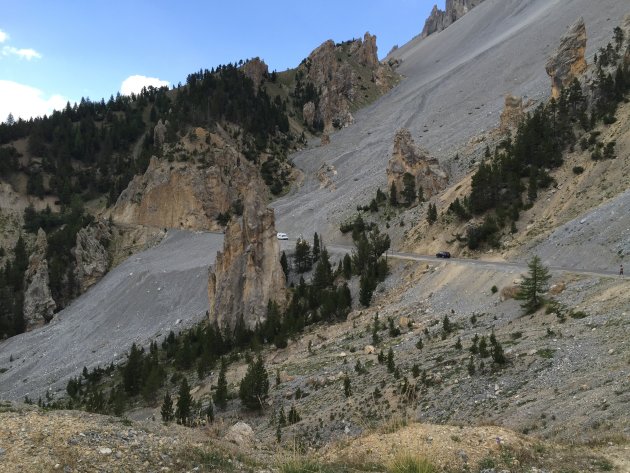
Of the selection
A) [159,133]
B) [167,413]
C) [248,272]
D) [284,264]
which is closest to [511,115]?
[284,264]

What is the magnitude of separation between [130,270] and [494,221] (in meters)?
44.8

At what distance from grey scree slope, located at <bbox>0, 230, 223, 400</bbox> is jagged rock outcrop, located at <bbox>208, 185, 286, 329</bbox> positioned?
5.07m

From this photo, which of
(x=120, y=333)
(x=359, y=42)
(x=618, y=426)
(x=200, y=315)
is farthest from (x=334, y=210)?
(x=359, y=42)

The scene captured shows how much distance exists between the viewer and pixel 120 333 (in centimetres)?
4706

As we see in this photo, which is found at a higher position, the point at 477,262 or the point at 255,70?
the point at 255,70

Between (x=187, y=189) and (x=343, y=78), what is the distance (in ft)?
239

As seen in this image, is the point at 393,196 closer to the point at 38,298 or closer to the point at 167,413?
the point at 167,413

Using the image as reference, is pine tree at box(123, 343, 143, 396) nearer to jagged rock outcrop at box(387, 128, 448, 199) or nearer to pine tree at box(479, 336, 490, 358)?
pine tree at box(479, 336, 490, 358)

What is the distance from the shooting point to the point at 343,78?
439 feet

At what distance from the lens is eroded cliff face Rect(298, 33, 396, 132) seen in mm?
124625

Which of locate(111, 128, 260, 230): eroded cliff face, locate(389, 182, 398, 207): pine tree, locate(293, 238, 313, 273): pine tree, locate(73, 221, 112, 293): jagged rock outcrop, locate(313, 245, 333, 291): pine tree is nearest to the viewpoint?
locate(313, 245, 333, 291): pine tree

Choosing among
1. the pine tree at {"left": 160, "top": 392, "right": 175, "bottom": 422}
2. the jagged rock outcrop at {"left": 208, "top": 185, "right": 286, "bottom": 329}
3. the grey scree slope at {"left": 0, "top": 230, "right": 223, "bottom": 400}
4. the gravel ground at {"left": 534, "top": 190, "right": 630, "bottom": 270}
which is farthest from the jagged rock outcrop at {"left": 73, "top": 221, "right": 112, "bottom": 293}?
the gravel ground at {"left": 534, "top": 190, "right": 630, "bottom": 270}

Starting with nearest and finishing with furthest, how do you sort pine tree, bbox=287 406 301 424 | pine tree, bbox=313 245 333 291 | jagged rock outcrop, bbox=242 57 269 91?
pine tree, bbox=287 406 301 424 < pine tree, bbox=313 245 333 291 < jagged rock outcrop, bbox=242 57 269 91

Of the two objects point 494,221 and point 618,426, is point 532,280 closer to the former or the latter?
point 618,426
